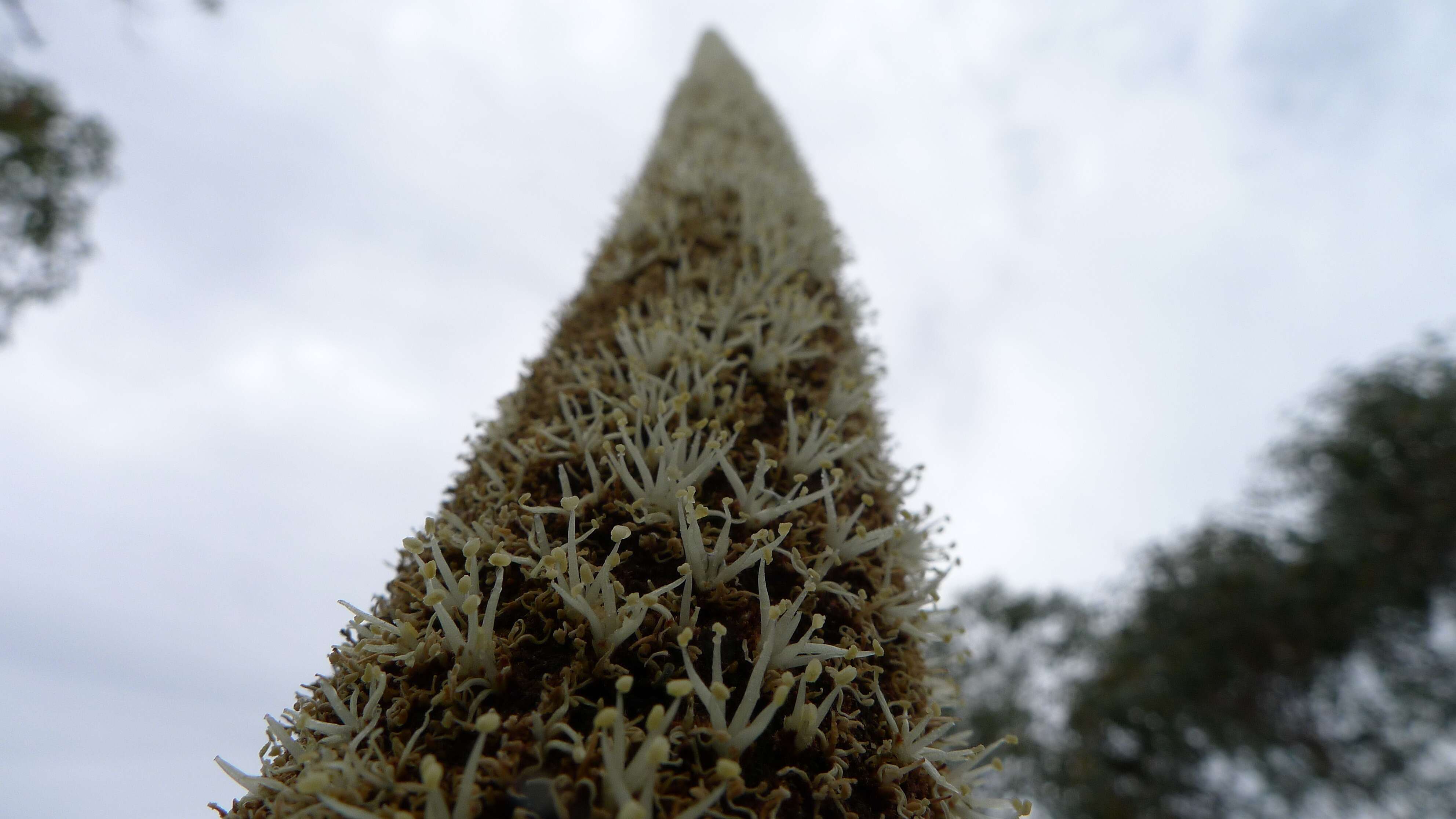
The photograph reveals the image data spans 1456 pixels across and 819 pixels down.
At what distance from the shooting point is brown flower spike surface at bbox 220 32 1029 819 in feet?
3.87

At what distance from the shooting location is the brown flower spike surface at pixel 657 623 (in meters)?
1.18

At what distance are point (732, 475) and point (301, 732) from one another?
1.03 meters

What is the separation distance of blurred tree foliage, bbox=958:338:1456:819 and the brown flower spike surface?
10.8 metres

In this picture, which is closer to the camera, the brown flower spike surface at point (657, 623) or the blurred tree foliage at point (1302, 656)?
the brown flower spike surface at point (657, 623)

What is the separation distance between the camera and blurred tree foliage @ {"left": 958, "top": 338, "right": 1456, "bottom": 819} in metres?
9.23

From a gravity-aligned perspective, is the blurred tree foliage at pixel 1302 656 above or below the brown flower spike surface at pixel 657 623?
above

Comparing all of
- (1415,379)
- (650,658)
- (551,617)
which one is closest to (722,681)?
(650,658)

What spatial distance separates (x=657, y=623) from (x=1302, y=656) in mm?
12772

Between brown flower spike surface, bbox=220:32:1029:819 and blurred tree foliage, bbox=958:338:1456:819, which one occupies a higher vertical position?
blurred tree foliage, bbox=958:338:1456:819

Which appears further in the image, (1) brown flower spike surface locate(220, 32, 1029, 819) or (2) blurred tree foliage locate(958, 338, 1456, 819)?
(2) blurred tree foliage locate(958, 338, 1456, 819)

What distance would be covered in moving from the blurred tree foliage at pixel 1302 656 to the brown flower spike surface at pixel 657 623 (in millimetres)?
10788

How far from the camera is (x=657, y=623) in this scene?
4.67ft

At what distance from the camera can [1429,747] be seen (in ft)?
29.0

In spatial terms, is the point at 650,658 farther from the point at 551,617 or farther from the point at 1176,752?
the point at 1176,752
